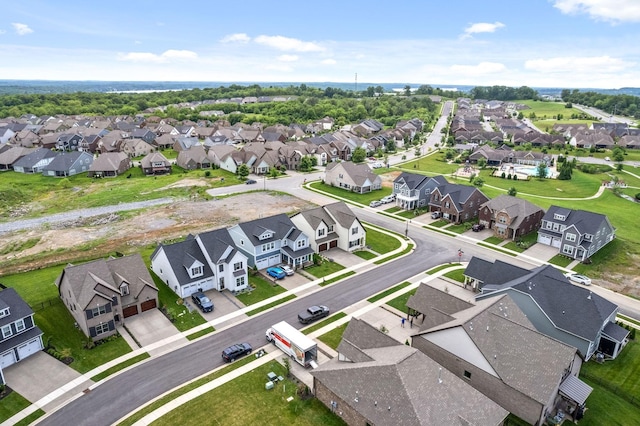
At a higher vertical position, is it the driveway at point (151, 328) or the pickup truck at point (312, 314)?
the pickup truck at point (312, 314)

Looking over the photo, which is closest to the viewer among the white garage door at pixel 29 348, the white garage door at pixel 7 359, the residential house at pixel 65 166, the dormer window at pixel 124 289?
the white garage door at pixel 7 359

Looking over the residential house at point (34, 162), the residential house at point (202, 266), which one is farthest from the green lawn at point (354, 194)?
the residential house at point (34, 162)

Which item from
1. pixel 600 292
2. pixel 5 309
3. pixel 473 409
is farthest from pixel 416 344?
pixel 5 309

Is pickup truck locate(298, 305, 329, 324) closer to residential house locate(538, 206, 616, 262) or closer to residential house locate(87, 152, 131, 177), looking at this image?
residential house locate(538, 206, 616, 262)

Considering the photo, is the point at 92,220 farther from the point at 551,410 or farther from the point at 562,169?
the point at 562,169

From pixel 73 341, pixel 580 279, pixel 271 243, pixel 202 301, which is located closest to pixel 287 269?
pixel 271 243

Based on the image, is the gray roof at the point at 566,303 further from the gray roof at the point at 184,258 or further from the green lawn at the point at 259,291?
the gray roof at the point at 184,258

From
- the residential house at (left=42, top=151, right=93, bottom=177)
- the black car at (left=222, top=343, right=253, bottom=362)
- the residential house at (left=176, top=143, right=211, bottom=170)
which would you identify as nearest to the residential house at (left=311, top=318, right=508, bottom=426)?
the black car at (left=222, top=343, right=253, bottom=362)
